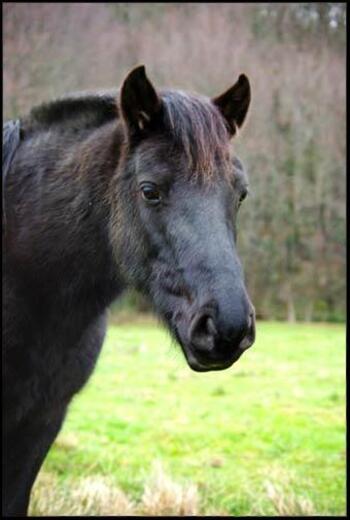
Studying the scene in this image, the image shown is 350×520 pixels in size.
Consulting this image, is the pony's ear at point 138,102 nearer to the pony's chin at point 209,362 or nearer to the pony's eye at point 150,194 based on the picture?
the pony's eye at point 150,194

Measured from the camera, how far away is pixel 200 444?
6523 millimetres

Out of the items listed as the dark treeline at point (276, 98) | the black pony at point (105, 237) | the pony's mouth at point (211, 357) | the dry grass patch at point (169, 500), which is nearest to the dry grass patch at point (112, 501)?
the dry grass patch at point (169, 500)

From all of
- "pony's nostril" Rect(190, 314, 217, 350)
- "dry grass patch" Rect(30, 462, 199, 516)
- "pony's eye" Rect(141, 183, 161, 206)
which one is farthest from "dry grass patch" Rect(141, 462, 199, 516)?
"pony's eye" Rect(141, 183, 161, 206)

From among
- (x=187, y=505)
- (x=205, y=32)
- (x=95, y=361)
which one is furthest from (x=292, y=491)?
(x=205, y=32)

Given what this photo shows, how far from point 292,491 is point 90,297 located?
8.28 feet

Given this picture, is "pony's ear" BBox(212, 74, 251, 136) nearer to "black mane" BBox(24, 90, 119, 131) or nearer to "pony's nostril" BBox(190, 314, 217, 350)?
"black mane" BBox(24, 90, 119, 131)

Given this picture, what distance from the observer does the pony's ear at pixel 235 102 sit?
9.62 ft

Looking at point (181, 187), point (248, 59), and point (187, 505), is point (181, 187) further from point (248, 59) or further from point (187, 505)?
point (248, 59)

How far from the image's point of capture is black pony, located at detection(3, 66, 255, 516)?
2.52 m

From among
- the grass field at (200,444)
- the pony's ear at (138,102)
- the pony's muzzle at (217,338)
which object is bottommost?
the grass field at (200,444)

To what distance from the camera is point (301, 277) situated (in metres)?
26.8

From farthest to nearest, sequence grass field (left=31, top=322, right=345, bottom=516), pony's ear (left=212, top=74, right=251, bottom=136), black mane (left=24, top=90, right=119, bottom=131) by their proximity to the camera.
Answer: grass field (left=31, top=322, right=345, bottom=516) → black mane (left=24, top=90, right=119, bottom=131) → pony's ear (left=212, top=74, right=251, bottom=136)

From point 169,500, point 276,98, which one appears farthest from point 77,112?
point 276,98

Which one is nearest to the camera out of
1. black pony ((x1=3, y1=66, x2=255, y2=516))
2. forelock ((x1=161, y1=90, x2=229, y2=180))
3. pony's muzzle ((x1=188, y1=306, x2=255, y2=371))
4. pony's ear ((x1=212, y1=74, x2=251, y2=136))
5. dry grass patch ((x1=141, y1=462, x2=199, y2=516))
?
pony's muzzle ((x1=188, y1=306, x2=255, y2=371))
